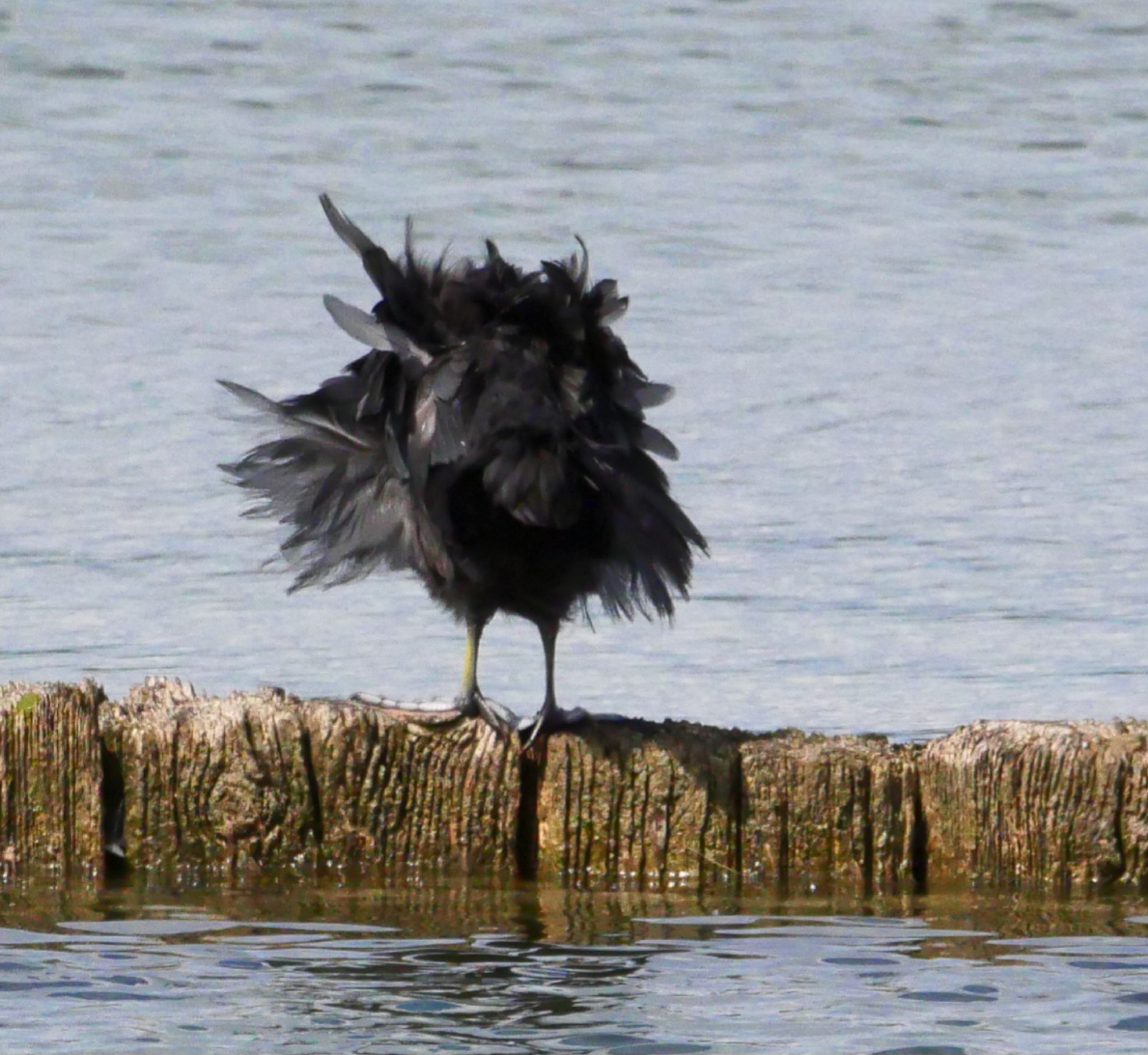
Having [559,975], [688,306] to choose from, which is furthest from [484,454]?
[688,306]

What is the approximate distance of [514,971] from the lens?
474 cm

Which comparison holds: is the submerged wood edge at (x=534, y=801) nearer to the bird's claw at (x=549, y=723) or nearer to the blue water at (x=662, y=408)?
the bird's claw at (x=549, y=723)

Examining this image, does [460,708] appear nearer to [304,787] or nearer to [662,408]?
[304,787]

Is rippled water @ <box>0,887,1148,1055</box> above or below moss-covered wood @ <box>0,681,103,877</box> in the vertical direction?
below

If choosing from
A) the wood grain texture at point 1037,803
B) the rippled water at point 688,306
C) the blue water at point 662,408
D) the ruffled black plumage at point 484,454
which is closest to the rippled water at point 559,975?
the blue water at point 662,408

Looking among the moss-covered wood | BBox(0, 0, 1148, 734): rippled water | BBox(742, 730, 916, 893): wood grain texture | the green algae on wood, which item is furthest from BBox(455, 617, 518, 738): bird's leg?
the moss-covered wood

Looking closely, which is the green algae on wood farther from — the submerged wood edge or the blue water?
the blue water

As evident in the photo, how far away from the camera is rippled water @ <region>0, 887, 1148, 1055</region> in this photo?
14.2 feet

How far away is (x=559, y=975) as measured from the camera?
15.5ft

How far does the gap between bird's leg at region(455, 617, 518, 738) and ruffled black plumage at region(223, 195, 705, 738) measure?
3 centimetres

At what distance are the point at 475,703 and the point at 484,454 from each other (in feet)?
2.02

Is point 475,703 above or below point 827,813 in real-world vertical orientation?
above

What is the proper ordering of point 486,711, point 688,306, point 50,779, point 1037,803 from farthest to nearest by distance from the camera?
point 688,306
point 486,711
point 50,779
point 1037,803

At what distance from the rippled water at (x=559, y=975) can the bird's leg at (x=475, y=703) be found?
407 millimetres
